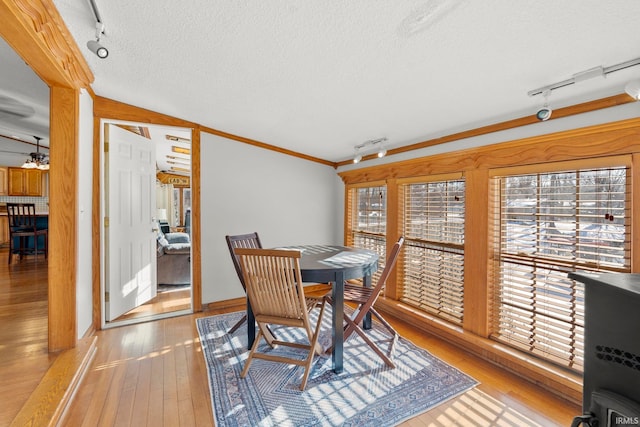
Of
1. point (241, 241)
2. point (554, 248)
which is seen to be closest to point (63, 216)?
point (241, 241)

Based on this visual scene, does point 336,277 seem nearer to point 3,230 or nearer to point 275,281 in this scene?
point 275,281

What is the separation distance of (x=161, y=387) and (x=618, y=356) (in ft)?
7.96

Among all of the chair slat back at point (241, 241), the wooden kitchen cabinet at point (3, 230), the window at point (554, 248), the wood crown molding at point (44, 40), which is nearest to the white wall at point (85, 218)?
the wood crown molding at point (44, 40)

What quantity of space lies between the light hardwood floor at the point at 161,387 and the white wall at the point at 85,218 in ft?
1.06

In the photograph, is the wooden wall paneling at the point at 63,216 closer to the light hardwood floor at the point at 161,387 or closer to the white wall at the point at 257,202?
the light hardwood floor at the point at 161,387

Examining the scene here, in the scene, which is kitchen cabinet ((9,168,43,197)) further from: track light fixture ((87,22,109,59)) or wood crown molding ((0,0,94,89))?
track light fixture ((87,22,109,59))

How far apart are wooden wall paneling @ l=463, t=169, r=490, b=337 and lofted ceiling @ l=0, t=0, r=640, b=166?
55cm

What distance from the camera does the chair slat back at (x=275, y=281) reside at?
1967 millimetres

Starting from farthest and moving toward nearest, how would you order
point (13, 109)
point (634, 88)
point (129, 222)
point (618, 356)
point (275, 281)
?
point (13, 109) → point (129, 222) → point (275, 281) → point (634, 88) → point (618, 356)

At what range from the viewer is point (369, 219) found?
4051 mm

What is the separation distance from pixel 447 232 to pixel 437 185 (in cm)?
50

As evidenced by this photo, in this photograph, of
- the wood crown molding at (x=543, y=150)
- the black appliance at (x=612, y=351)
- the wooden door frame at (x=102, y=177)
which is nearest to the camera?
the black appliance at (x=612, y=351)

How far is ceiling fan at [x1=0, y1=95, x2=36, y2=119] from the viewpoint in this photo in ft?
11.5

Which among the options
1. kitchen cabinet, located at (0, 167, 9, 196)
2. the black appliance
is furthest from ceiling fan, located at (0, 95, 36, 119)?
the black appliance
